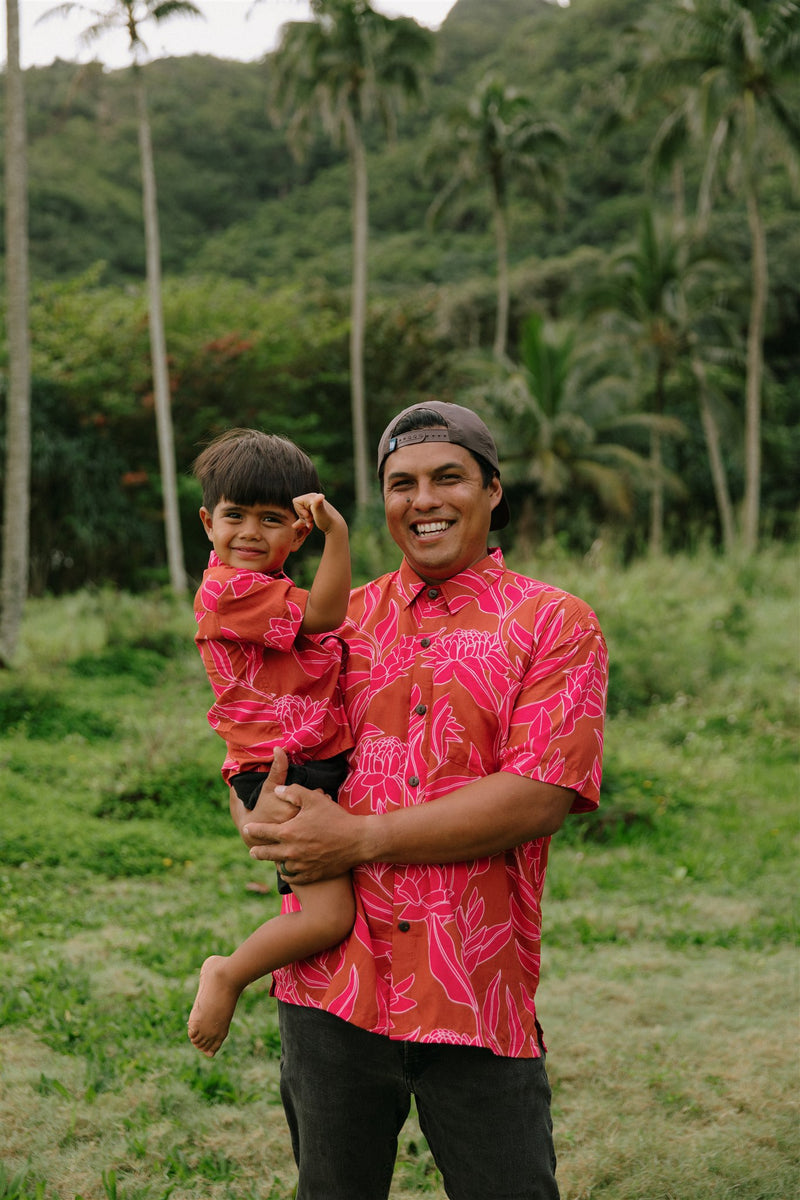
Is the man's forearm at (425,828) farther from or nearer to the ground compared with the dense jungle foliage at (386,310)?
nearer to the ground

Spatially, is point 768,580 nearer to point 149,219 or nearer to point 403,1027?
point 149,219

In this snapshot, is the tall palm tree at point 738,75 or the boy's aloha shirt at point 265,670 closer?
the boy's aloha shirt at point 265,670

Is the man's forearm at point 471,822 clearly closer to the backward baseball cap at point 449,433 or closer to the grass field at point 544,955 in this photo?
the backward baseball cap at point 449,433

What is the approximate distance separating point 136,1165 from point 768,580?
45.4 ft

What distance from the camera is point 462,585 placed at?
2.18 metres

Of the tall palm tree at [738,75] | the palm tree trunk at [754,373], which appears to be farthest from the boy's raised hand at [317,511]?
the palm tree trunk at [754,373]

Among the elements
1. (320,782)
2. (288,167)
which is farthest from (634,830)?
(288,167)

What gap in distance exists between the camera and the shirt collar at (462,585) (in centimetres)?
217

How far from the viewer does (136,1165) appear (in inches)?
132

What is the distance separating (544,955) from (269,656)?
3621mm

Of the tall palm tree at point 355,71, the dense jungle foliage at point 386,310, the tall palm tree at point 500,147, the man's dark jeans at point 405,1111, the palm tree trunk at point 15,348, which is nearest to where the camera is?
the man's dark jeans at point 405,1111

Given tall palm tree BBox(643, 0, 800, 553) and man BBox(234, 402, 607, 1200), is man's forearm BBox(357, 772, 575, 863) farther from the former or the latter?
tall palm tree BBox(643, 0, 800, 553)

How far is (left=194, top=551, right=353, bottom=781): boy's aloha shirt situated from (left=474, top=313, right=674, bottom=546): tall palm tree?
1879 cm

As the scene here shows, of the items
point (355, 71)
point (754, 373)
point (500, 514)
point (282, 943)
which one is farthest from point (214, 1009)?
point (355, 71)
